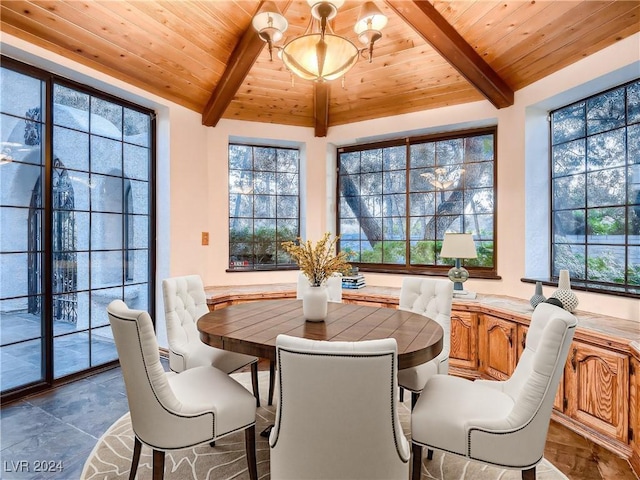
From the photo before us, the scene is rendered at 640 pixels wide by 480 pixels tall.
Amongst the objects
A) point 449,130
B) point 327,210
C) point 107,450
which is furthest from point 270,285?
point 449,130

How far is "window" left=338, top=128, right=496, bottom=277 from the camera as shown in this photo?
3775 mm

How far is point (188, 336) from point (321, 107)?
117 inches

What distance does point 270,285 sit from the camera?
13.8 ft

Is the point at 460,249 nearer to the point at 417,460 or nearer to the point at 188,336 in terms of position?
the point at 417,460

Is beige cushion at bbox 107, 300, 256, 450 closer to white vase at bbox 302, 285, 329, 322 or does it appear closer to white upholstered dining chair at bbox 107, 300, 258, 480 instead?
white upholstered dining chair at bbox 107, 300, 258, 480

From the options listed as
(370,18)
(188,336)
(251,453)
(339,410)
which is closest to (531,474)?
(339,410)

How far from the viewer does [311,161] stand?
4.47 meters

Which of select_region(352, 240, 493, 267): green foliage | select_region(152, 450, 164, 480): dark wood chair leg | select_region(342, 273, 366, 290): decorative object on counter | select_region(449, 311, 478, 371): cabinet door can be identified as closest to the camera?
select_region(152, 450, 164, 480): dark wood chair leg

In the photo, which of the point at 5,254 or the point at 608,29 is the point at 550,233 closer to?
the point at 608,29

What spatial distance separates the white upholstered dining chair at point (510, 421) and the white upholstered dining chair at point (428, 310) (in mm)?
434

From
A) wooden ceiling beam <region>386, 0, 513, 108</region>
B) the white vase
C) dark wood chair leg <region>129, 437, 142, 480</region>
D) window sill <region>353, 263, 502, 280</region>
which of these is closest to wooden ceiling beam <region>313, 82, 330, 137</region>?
wooden ceiling beam <region>386, 0, 513, 108</region>

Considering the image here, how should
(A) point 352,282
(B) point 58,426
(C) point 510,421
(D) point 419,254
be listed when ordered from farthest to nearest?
(D) point 419,254
(A) point 352,282
(B) point 58,426
(C) point 510,421

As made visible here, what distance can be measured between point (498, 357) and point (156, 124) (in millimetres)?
3997

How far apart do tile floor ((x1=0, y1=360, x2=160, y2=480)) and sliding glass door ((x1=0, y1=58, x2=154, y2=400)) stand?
27cm
